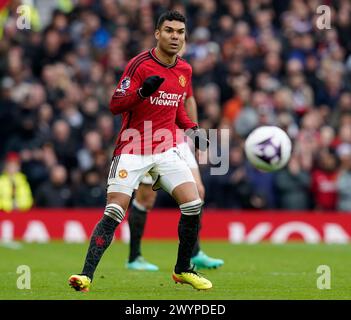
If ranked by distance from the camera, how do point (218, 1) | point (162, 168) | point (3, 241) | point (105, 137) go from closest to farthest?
1. point (162, 168)
2. point (3, 241)
3. point (105, 137)
4. point (218, 1)

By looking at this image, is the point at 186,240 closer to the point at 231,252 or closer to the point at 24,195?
the point at 231,252

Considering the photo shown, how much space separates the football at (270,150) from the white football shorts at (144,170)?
148cm

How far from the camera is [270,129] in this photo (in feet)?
38.3

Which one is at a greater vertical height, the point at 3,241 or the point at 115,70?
the point at 115,70

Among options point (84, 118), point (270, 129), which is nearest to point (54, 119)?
point (84, 118)

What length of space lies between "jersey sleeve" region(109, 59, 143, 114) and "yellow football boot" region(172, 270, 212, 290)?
1750 millimetres

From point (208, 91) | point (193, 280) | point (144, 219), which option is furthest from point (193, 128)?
point (208, 91)

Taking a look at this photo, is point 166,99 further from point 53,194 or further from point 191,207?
point 53,194

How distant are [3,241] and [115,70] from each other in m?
4.79

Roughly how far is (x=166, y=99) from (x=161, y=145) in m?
0.47

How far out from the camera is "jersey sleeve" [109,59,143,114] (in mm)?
9781

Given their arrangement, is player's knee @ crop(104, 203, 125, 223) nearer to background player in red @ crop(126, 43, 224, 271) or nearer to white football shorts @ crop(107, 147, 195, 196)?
white football shorts @ crop(107, 147, 195, 196)

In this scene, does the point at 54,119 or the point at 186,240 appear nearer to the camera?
the point at 186,240
